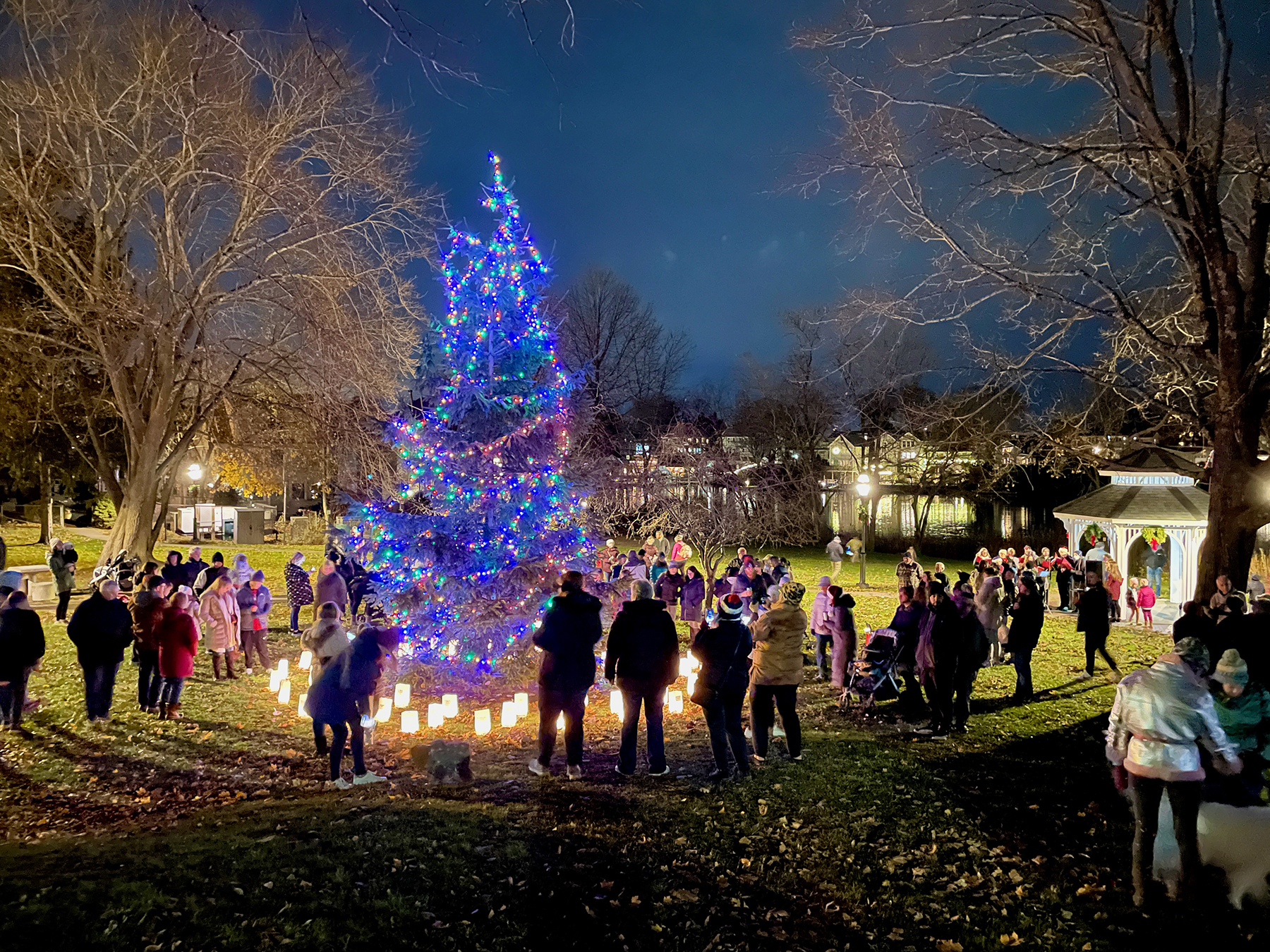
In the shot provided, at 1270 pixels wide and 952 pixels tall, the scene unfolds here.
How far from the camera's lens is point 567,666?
720cm

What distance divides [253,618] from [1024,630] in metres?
11.1

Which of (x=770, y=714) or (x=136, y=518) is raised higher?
(x=136, y=518)

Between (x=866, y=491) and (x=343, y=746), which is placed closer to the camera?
(x=343, y=746)

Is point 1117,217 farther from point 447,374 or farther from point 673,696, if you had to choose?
point 447,374

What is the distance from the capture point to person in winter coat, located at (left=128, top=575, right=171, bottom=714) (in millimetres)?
9125

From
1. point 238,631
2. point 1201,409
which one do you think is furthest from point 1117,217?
point 238,631

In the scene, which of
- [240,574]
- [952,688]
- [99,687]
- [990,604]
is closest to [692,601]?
[990,604]

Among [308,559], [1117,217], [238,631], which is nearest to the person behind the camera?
[1117,217]

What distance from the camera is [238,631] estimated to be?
11.6 metres

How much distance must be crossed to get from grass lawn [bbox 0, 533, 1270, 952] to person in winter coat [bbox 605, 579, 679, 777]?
328mm

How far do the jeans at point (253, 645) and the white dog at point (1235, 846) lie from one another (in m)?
11.3

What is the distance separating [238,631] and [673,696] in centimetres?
663

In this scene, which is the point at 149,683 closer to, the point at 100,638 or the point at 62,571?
the point at 100,638

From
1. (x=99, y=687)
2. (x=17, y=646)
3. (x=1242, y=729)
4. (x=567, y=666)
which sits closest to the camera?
(x=1242, y=729)
